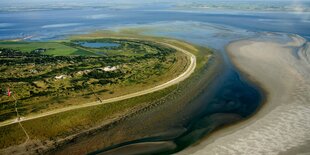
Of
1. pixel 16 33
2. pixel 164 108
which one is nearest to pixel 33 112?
pixel 164 108

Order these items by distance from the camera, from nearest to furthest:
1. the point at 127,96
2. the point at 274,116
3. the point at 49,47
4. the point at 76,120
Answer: the point at 274,116, the point at 76,120, the point at 127,96, the point at 49,47

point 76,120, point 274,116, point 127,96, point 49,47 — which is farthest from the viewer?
point 49,47

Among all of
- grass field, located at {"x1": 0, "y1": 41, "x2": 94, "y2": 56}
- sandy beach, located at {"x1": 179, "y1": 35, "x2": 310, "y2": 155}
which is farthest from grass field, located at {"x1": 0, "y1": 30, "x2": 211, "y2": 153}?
grass field, located at {"x1": 0, "y1": 41, "x2": 94, "y2": 56}

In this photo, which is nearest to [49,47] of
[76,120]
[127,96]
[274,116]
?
[127,96]

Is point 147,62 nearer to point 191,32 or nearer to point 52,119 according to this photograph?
point 52,119

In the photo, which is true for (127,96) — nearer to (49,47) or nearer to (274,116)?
(274,116)

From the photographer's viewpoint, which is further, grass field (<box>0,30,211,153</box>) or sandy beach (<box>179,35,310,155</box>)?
grass field (<box>0,30,211,153</box>)

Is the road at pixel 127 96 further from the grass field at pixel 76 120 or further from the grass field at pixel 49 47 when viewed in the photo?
the grass field at pixel 49 47

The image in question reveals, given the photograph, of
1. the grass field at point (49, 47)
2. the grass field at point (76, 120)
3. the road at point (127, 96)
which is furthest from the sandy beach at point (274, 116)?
the grass field at point (49, 47)

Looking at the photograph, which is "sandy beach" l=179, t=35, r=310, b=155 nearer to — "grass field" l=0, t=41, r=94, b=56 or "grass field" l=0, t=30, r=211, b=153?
"grass field" l=0, t=30, r=211, b=153
